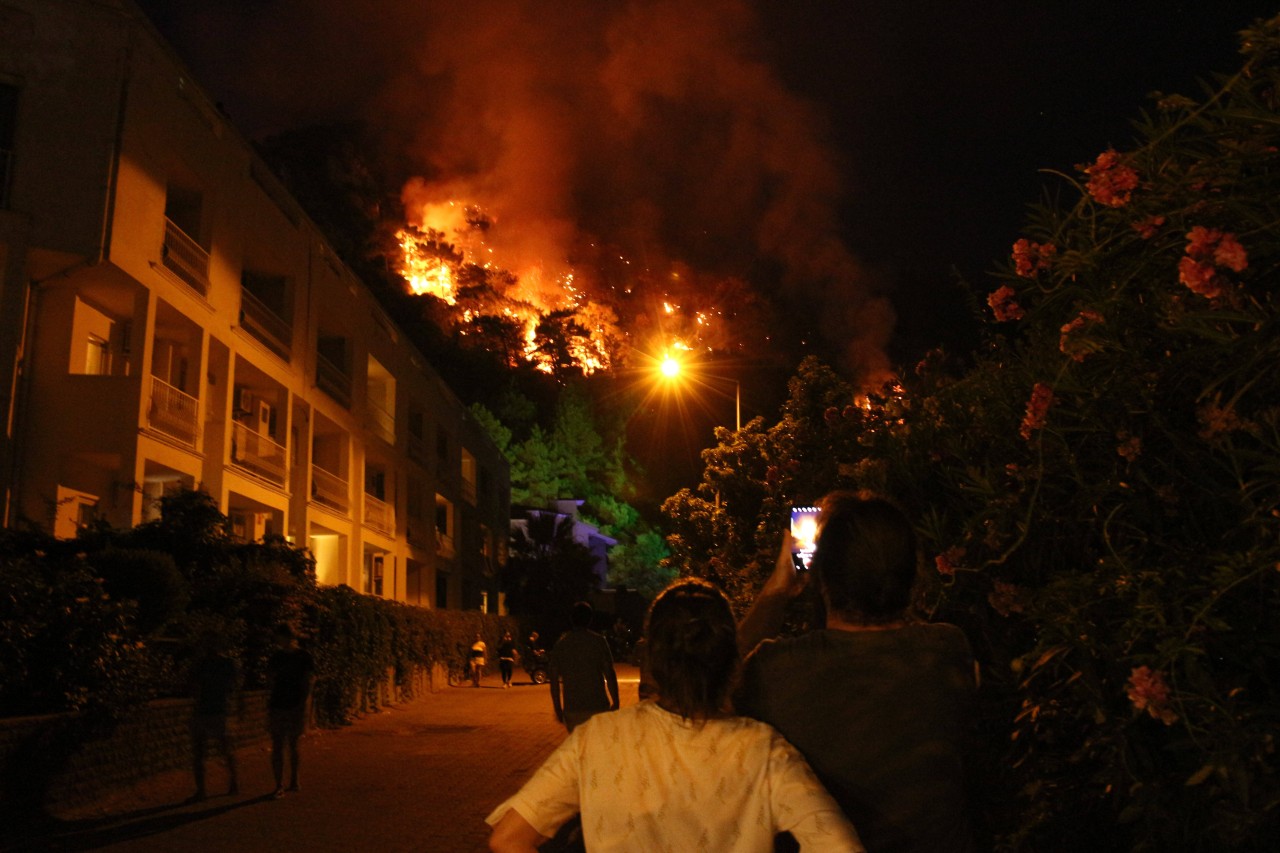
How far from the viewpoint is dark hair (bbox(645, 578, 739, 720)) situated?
2.79 meters

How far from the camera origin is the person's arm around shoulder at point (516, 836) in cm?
271

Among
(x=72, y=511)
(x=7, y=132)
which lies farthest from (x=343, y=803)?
(x=7, y=132)

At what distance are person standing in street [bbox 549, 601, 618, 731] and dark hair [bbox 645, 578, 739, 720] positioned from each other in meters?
6.01

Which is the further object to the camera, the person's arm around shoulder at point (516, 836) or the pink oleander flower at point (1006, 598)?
the pink oleander flower at point (1006, 598)

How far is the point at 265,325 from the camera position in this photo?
2380 cm

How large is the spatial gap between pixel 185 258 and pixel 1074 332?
18577 mm

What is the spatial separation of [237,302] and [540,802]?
20505 mm

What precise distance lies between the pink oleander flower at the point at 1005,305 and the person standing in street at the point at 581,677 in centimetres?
471

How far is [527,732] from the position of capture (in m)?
19.7

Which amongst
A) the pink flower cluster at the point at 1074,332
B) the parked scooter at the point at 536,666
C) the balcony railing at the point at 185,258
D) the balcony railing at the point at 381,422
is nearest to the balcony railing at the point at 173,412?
the balcony railing at the point at 185,258

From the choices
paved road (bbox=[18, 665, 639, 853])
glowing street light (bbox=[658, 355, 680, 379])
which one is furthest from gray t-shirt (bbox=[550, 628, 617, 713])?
glowing street light (bbox=[658, 355, 680, 379])

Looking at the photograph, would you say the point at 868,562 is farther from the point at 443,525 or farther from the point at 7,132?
the point at 443,525

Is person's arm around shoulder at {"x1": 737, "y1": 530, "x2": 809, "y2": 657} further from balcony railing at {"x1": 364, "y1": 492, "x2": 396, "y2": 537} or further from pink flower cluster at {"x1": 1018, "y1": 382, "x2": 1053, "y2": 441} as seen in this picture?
balcony railing at {"x1": 364, "y1": 492, "x2": 396, "y2": 537}

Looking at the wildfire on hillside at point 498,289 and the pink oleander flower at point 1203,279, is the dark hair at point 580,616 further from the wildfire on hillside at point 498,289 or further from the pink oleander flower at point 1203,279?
the wildfire on hillside at point 498,289
